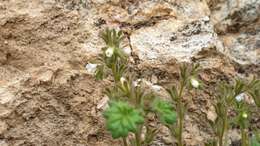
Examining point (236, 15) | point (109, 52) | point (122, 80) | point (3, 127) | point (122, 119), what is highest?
point (236, 15)

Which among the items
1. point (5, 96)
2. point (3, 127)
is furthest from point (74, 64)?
point (3, 127)

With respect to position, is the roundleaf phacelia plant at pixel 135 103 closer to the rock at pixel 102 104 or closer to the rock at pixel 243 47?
the rock at pixel 102 104

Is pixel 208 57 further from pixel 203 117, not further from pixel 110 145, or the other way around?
pixel 110 145

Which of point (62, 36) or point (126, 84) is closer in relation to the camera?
point (126, 84)

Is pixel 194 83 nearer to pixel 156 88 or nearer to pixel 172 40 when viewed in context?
pixel 156 88

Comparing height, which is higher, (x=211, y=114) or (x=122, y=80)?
(x=122, y=80)

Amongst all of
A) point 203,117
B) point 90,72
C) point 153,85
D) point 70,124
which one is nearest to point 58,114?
point 70,124

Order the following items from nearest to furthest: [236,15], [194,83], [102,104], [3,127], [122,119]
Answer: [122,119] → [194,83] → [3,127] → [102,104] → [236,15]

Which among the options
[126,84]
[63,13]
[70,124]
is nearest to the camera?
[126,84]

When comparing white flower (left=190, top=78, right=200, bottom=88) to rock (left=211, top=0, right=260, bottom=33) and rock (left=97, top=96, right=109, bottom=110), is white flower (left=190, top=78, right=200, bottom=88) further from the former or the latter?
rock (left=211, top=0, right=260, bottom=33)

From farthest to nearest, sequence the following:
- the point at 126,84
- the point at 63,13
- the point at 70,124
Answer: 1. the point at 63,13
2. the point at 70,124
3. the point at 126,84
